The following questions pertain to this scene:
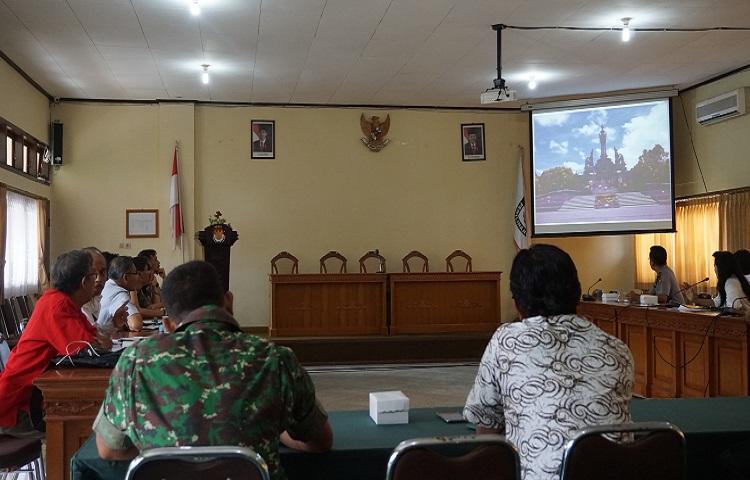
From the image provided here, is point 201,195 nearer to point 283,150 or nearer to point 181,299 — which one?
point 283,150

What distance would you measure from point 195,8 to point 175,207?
420 cm

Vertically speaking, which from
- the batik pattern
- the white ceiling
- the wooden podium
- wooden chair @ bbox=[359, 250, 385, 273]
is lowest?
the batik pattern

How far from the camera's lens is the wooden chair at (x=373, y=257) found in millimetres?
10352

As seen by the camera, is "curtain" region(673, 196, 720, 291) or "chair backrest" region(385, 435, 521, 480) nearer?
"chair backrest" region(385, 435, 521, 480)

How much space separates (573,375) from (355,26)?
5.59m

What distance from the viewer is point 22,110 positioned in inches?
338

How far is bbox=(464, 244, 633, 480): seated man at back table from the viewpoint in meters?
2.01

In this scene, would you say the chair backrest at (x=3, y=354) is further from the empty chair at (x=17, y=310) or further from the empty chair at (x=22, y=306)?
the empty chair at (x=22, y=306)

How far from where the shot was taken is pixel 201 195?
10.3 metres

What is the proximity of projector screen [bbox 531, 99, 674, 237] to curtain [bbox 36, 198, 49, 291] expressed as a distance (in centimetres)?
672

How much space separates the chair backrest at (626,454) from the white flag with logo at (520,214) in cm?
887

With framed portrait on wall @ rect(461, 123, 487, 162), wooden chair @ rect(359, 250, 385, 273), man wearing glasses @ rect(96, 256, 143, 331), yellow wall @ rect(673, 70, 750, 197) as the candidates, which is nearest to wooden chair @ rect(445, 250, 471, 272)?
wooden chair @ rect(359, 250, 385, 273)

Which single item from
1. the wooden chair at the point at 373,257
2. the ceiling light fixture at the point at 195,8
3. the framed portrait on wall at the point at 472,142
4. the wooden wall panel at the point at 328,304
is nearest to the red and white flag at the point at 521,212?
the framed portrait on wall at the point at 472,142

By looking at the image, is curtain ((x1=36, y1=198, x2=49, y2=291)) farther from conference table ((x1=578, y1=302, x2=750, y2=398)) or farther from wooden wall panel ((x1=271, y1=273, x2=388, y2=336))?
conference table ((x1=578, y1=302, x2=750, y2=398))
